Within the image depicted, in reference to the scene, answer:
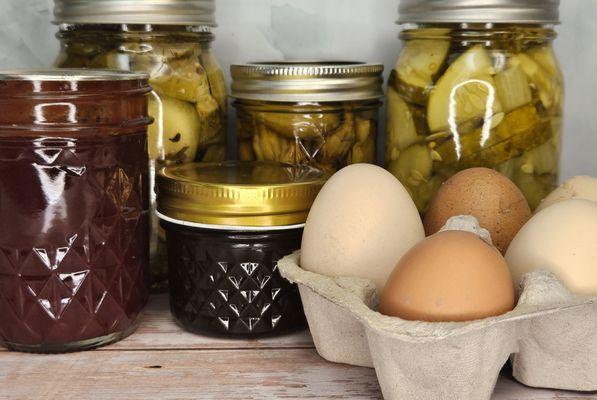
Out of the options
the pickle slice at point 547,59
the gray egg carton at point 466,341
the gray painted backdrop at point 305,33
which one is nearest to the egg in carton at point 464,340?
the gray egg carton at point 466,341

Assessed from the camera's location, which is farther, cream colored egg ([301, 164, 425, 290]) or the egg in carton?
cream colored egg ([301, 164, 425, 290])

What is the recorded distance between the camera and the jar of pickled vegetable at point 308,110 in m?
0.87

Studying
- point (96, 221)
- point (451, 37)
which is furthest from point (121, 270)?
point (451, 37)

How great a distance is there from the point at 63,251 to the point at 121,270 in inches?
2.5

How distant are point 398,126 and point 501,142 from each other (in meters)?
0.11

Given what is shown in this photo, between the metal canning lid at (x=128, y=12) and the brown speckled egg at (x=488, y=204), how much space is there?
12.9 inches

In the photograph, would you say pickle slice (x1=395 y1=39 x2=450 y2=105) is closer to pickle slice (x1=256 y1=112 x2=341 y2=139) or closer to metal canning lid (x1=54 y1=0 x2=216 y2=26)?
pickle slice (x1=256 y1=112 x2=341 y2=139)

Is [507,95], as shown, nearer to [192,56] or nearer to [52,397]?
[192,56]

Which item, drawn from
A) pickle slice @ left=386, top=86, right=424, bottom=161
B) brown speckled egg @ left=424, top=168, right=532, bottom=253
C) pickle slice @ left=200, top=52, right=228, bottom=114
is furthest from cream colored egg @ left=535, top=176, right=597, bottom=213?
pickle slice @ left=200, top=52, right=228, bottom=114

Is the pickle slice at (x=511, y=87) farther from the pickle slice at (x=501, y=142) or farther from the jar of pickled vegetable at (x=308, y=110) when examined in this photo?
the jar of pickled vegetable at (x=308, y=110)

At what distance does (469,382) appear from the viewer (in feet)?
2.03

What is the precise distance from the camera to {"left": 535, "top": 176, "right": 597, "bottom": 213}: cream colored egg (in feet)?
2.63

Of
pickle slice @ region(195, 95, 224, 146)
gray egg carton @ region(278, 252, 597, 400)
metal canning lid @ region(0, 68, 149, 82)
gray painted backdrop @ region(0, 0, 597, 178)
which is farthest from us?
gray painted backdrop @ region(0, 0, 597, 178)

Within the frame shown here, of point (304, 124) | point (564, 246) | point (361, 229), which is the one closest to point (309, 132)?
point (304, 124)
